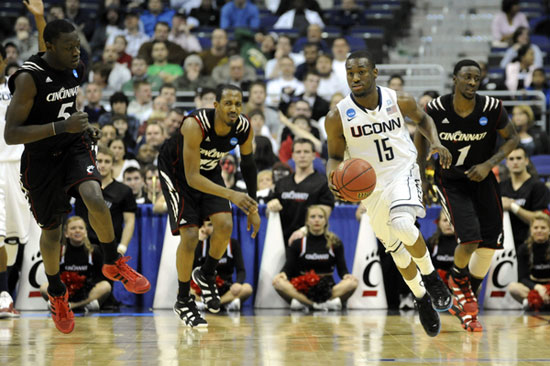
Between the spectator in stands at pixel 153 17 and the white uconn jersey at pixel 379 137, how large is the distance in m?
10.3

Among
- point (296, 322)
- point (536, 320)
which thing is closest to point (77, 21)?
point (296, 322)

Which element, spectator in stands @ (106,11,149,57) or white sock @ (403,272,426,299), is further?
spectator in stands @ (106,11,149,57)

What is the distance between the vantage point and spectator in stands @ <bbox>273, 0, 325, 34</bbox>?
16.6 meters

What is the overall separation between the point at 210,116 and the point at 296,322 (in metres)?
2.24

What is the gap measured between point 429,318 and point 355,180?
1389 millimetres

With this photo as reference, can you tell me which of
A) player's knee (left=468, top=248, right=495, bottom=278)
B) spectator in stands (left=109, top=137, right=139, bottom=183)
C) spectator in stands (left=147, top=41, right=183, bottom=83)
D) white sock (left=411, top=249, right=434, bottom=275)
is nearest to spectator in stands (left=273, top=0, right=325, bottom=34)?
spectator in stands (left=147, top=41, right=183, bottom=83)

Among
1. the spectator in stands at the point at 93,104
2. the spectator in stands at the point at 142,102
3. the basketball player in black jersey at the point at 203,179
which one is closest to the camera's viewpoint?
the basketball player in black jersey at the point at 203,179

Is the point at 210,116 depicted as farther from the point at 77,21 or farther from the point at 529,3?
the point at 529,3

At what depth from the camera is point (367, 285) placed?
9.90m

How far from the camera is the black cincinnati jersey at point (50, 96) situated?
21.5 ft

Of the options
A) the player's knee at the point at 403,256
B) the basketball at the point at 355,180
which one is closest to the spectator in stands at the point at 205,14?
the player's knee at the point at 403,256

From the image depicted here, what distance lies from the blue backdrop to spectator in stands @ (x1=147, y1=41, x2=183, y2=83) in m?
4.59

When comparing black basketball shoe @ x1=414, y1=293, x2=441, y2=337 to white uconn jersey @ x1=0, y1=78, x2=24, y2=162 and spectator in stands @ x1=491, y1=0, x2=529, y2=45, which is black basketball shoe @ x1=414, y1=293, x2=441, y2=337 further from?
spectator in stands @ x1=491, y1=0, x2=529, y2=45

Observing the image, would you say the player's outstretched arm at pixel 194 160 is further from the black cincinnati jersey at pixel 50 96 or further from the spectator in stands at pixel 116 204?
the spectator in stands at pixel 116 204
